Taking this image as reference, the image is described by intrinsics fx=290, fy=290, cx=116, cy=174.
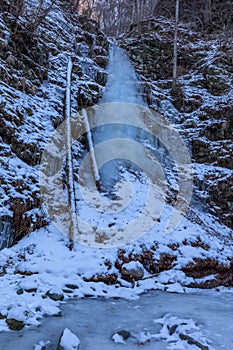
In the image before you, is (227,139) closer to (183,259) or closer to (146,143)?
(146,143)

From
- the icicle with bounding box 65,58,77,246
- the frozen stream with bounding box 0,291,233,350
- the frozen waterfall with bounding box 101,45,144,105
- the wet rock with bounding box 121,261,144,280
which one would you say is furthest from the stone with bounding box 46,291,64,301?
the frozen waterfall with bounding box 101,45,144,105

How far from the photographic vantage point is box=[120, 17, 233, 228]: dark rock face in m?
10.8

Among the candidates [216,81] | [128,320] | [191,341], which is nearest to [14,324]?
[128,320]

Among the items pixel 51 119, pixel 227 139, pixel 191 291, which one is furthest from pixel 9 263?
pixel 227 139

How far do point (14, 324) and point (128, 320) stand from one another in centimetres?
168

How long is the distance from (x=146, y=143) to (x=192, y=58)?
9307 millimetres

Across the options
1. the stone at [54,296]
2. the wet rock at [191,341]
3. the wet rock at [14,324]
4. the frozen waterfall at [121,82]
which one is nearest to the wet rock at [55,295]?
the stone at [54,296]

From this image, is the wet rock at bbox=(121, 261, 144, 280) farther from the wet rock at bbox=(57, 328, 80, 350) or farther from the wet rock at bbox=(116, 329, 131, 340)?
the wet rock at bbox=(57, 328, 80, 350)

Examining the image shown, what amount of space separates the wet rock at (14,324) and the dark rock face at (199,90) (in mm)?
7666

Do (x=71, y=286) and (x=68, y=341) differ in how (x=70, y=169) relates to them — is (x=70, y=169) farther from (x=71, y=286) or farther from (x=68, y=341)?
(x=68, y=341)

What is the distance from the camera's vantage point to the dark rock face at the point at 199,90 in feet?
35.3

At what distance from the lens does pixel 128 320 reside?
4.50m

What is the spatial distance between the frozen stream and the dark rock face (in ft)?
16.7

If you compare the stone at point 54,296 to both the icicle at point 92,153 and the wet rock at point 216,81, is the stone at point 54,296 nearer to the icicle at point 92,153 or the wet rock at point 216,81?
the icicle at point 92,153
